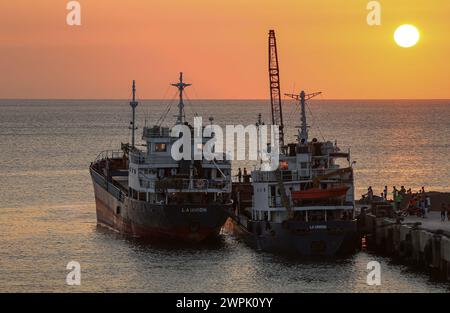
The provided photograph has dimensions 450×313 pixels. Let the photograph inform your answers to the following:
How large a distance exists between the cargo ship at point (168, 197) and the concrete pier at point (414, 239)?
10538 mm

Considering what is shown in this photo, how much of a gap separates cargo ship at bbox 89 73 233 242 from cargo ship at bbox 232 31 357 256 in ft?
10.4

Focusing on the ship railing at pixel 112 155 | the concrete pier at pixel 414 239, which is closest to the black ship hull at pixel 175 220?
the concrete pier at pixel 414 239

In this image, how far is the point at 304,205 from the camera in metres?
80.1

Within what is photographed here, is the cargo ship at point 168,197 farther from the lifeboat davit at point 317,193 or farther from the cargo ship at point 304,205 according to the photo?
the lifeboat davit at point 317,193

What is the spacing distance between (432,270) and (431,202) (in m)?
16.9

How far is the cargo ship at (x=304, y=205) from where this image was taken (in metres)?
79.4

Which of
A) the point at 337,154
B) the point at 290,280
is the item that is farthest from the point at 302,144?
the point at 290,280

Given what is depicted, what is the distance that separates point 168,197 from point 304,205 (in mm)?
13170

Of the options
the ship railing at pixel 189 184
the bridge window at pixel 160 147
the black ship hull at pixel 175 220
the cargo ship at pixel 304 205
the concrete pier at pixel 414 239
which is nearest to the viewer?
the concrete pier at pixel 414 239

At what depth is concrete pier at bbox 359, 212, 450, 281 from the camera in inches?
2813

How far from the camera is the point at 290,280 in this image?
242ft
